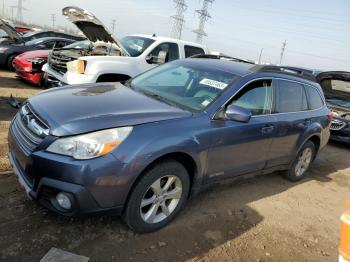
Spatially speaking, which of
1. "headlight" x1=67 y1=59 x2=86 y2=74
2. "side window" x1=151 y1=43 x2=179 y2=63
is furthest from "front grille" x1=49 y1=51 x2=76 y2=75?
"side window" x1=151 y1=43 x2=179 y2=63

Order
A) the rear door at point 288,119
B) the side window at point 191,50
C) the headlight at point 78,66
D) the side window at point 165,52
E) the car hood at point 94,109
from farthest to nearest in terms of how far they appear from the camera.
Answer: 1. the side window at point 191,50
2. the side window at point 165,52
3. the headlight at point 78,66
4. the rear door at point 288,119
5. the car hood at point 94,109

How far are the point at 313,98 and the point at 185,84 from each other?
2490 mm

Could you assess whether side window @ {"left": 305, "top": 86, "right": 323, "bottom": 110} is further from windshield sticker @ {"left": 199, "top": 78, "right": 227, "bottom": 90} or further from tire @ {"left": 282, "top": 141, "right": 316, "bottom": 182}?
windshield sticker @ {"left": 199, "top": 78, "right": 227, "bottom": 90}

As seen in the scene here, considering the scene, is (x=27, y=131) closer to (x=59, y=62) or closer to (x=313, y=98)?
(x=313, y=98)

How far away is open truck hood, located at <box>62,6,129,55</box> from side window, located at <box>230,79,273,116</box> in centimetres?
439

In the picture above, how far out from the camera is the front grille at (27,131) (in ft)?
10.3

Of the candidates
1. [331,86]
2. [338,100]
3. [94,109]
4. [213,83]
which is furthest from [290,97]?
[331,86]

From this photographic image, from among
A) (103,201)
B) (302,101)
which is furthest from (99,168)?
(302,101)

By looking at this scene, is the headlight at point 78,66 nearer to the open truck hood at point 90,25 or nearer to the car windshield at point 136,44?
the open truck hood at point 90,25

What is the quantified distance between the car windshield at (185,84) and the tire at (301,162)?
2097 mm

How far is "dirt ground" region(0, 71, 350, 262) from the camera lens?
10.6ft

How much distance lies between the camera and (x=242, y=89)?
4168 mm

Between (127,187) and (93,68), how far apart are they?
189 inches

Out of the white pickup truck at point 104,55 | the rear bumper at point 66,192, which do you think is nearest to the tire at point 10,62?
the white pickup truck at point 104,55
